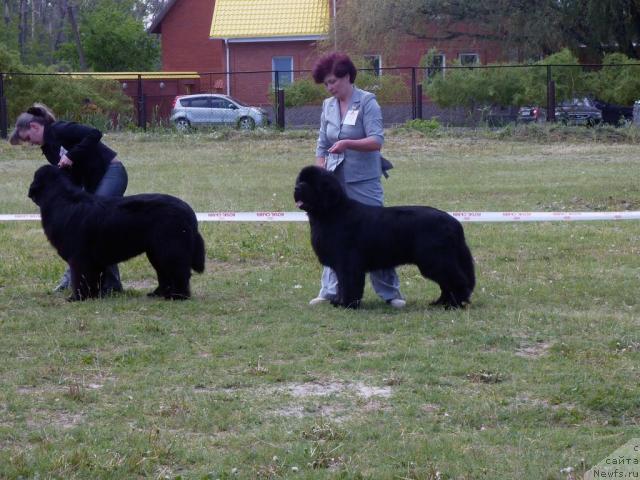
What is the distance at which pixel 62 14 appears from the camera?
6406cm

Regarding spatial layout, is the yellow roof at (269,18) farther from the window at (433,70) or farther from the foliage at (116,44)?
the foliage at (116,44)

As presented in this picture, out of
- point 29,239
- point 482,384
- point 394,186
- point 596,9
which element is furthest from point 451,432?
point 596,9

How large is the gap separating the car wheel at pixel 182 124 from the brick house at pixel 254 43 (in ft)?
19.5

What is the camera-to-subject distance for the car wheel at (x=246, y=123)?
2935 centimetres

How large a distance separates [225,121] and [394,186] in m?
15.2

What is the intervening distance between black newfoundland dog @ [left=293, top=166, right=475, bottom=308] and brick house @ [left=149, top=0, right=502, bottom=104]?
96.5ft

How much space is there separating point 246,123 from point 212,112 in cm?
260

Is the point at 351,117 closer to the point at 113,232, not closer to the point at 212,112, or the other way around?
the point at 113,232

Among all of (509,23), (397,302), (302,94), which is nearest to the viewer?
(397,302)

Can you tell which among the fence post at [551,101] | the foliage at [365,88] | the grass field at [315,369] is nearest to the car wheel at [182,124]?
the foliage at [365,88]

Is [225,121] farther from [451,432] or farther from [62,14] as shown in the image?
[62,14]

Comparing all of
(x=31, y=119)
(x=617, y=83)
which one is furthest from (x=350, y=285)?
(x=617, y=83)

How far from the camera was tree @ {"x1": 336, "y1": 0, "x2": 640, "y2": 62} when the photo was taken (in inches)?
1407

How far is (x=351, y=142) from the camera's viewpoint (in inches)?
310
